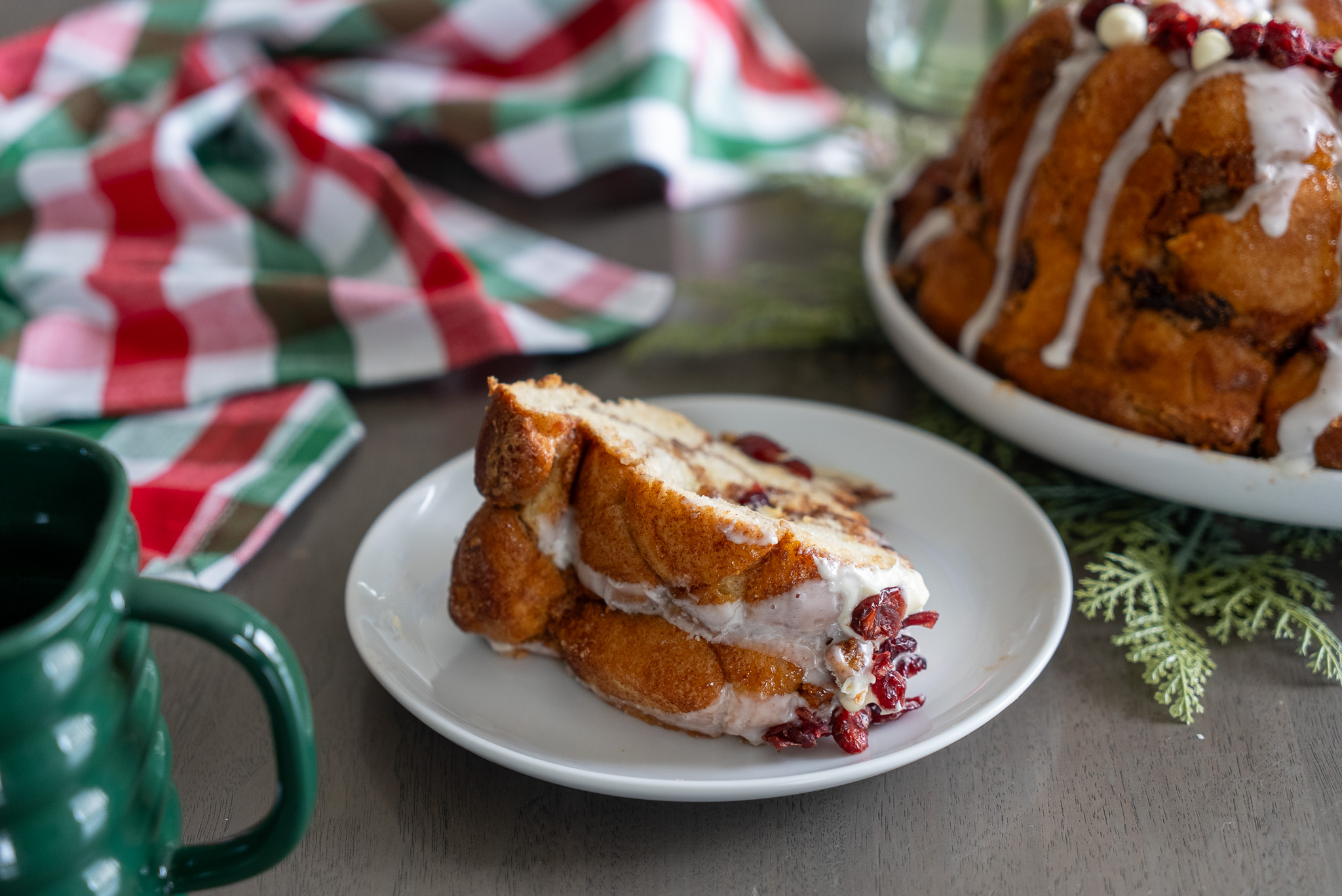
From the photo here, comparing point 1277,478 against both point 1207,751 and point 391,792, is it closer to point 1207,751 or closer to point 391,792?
point 1207,751

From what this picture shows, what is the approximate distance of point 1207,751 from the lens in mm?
1014

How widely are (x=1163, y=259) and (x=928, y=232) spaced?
0.37 m

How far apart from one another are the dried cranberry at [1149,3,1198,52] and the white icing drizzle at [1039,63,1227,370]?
0.10 ft

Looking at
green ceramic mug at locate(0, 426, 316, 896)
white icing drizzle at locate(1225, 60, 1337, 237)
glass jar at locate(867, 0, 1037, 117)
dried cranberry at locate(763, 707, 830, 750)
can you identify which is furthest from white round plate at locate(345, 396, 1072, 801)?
glass jar at locate(867, 0, 1037, 117)

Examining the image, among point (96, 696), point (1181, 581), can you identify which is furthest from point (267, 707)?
point (1181, 581)

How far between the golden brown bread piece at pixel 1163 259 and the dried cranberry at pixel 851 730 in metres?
0.53

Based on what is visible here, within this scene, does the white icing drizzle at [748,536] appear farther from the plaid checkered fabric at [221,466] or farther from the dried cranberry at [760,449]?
the plaid checkered fabric at [221,466]

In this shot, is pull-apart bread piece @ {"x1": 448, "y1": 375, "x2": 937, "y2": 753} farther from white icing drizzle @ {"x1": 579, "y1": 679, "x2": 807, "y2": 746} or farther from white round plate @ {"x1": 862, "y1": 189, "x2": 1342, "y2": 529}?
white round plate @ {"x1": 862, "y1": 189, "x2": 1342, "y2": 529}

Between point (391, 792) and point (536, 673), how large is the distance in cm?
17

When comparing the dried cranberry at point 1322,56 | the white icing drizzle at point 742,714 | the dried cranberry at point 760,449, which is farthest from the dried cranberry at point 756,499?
the dried cranberry at point 1322,56

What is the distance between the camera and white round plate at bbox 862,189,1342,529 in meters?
1.13

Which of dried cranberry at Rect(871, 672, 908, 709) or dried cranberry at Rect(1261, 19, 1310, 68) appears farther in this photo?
dried cranberry at Rect(1261, 19, 1310, 68)

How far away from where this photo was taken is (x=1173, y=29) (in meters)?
1.19

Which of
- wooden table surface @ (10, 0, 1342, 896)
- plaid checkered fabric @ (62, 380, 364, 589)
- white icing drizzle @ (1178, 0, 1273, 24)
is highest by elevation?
white icing drizzle @ (1178, 0, 1273, 24)
